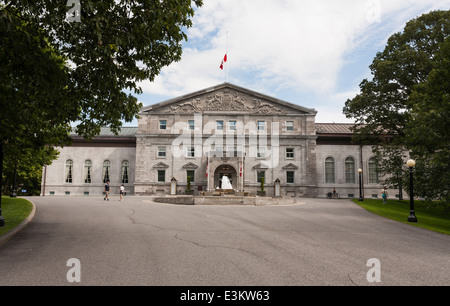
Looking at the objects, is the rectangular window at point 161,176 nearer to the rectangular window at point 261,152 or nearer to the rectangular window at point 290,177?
the rectangular window at point 261,152

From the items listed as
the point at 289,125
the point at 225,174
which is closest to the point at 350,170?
the point at 289,125

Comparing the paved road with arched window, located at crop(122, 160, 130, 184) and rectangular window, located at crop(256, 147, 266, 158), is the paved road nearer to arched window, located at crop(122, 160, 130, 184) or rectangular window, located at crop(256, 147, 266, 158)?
rectangular window, located at crop(256, 147, 266, 158)

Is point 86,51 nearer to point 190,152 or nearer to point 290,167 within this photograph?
point 190,152

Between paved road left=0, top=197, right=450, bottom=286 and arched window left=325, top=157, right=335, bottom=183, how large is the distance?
32847mm

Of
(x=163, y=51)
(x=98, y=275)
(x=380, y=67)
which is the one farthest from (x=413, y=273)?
(x=380, y=67)

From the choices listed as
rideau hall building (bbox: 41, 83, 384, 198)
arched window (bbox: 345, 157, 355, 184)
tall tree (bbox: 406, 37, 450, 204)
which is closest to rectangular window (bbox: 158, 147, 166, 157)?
rideau hall building (bbox: 41, 83, 384, 198)

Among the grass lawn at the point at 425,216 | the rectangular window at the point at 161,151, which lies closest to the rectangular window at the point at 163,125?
the rectangular window at the point at 161,151

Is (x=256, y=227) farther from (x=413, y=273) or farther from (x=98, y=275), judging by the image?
(x=98, y=275)

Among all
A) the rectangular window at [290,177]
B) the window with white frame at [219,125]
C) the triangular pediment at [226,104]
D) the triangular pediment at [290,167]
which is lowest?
the rectangular window at [290,177]

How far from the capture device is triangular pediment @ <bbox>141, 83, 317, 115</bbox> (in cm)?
4425

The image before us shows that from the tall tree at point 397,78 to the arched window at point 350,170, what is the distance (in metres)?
12.5

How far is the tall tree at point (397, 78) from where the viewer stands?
26297 mm
